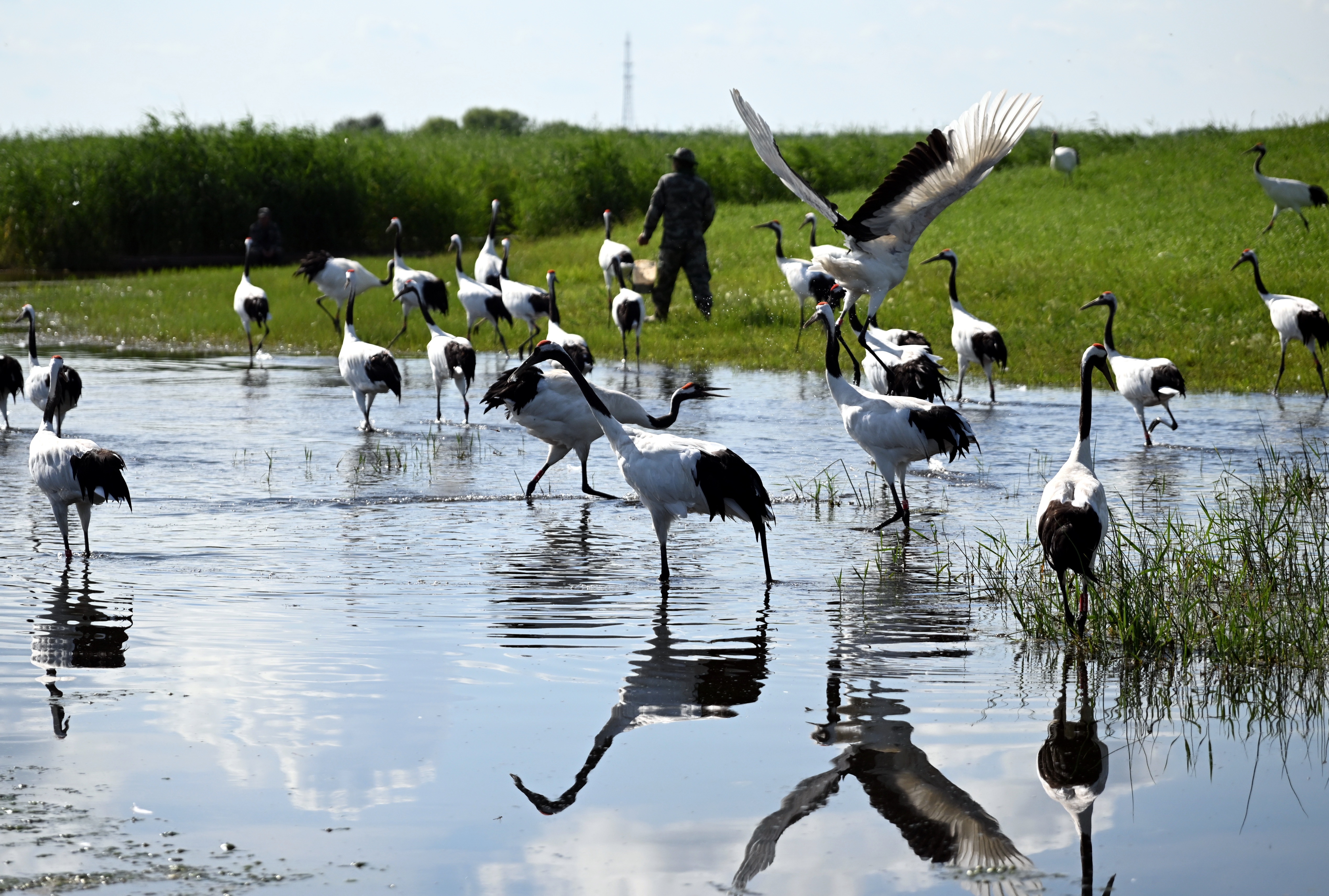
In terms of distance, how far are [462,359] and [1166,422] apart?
6811 millimetres

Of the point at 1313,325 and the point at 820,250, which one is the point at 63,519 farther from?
the point at 1313,325

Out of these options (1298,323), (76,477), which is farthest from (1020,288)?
(76,477)

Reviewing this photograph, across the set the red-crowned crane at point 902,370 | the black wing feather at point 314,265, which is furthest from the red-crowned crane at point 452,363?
the black wing feather at point 314,265

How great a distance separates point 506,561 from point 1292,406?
32.6 ft

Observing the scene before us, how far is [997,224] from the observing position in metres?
28.0

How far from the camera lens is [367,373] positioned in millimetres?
12891

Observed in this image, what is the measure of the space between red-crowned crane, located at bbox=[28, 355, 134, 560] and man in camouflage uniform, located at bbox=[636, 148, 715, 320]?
12461mm

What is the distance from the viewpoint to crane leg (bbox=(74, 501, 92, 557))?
7.91m

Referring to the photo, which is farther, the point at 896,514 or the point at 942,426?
the point at 896,514

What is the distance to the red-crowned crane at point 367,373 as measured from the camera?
42.2 ft

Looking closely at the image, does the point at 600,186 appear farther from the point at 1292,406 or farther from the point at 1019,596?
the point at 1019,596

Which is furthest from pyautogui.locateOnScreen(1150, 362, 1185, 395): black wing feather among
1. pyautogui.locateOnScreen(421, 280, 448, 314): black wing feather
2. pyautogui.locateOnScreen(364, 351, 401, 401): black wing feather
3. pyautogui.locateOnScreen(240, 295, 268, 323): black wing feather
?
pyautogui.locateOnScreen(240, 295, 268, 323): black wing feather

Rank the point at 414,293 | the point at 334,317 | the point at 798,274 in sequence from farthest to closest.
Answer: the point at 334,317 → the point at 798,274 → the point at 414,293

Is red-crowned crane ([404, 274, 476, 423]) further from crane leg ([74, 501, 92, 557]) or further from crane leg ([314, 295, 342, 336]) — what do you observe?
crane leg ([314, 295, 342, 336])
